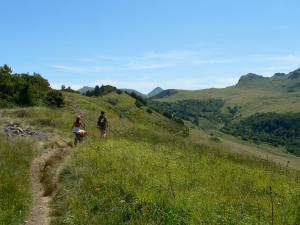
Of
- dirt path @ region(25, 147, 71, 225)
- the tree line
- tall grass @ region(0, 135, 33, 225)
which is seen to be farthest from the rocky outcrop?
the tree line

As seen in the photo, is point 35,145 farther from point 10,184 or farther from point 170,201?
point 170,201

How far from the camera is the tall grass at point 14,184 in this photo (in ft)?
37.0

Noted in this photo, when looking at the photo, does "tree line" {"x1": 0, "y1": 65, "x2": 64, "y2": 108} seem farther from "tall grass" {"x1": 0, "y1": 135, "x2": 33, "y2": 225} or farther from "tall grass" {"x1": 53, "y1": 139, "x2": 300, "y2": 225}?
"tall grass" {"x1": 53, "y1": 139, "x2": 300, "y2": 225}

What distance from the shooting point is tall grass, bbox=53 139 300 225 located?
10.1 m

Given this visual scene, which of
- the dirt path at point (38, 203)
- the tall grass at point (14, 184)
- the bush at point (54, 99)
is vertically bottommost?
the dirt path at point (38, 203)

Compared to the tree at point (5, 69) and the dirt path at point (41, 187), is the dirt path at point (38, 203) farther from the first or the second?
the tree at point (5, 69)

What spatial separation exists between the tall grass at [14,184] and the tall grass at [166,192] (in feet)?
3.25

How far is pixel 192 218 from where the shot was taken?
9625mm

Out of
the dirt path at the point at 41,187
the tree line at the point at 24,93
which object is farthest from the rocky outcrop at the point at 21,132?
the tree line at the point at 24,93

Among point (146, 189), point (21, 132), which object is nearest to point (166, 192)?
point (146, 189)

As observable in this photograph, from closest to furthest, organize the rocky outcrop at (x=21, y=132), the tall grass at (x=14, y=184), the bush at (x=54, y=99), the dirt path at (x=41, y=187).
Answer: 1. the tall grass at (x=14, y=184)
2. the dirt path at (x=41, y=187)
3. the rocky outcrop at (x=21, y=132)
4. the bush at (x=54, y=99)

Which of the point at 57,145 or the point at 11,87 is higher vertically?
the point at 11,87

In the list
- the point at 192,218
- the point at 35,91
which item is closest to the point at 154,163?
the point at 192,218

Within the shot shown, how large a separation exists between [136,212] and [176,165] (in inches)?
217
